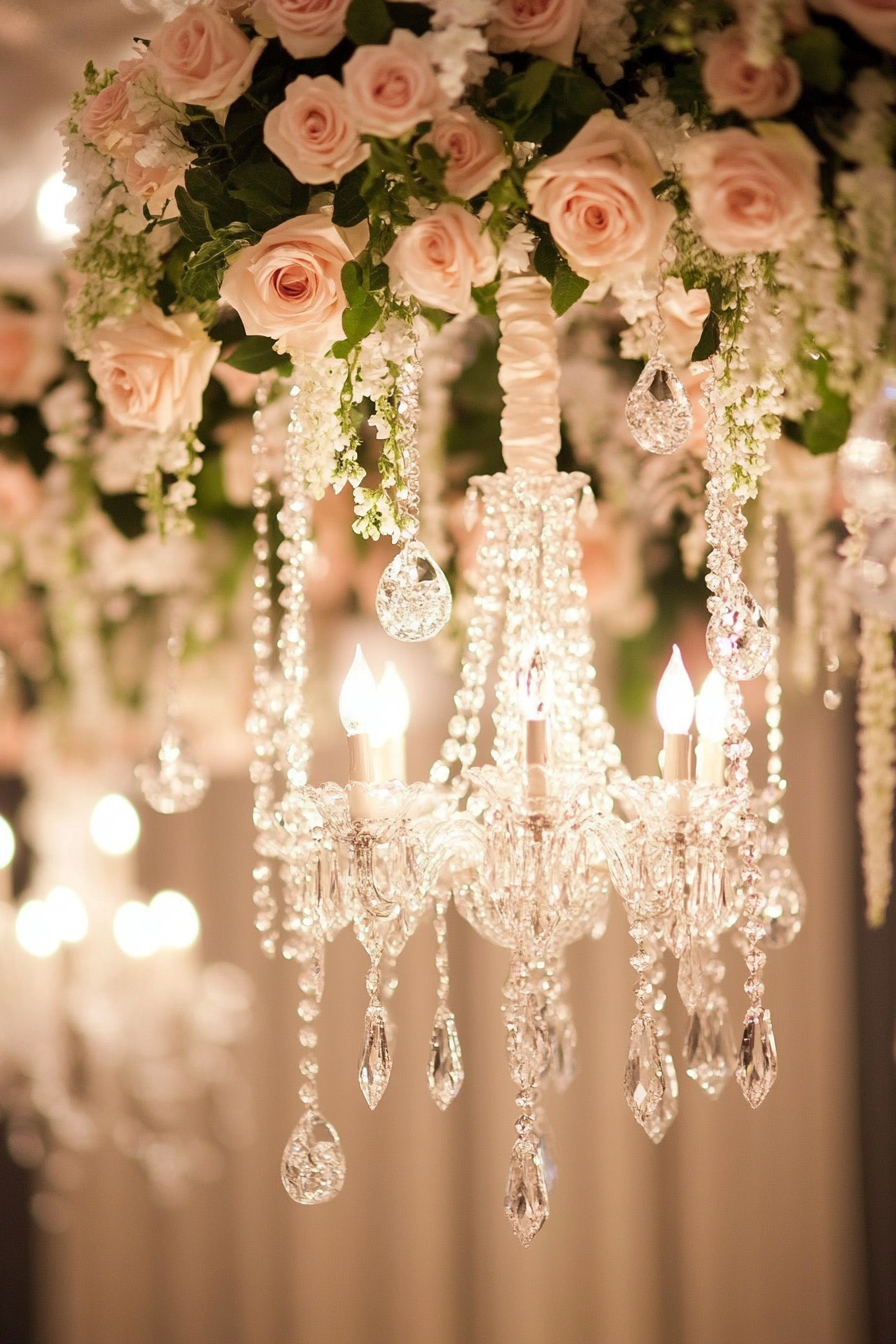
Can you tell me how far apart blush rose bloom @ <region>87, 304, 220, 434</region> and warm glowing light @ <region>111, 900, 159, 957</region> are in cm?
146

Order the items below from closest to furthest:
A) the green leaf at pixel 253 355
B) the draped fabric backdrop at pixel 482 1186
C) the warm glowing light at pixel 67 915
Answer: the green leaf at pixel 253 355 < the warm glowing light at pixel 67 915 < the draped fabric backdrop at pixel 482 1186

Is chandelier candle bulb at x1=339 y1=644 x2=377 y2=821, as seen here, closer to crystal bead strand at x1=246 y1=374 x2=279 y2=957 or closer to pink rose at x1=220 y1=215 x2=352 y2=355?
crystal bead strand at x1=246 y1=374 x2=279 y2=957

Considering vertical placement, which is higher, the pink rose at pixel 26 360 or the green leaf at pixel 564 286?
the pink rose at pixel 26 360

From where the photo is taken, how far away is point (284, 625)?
1.25 meters

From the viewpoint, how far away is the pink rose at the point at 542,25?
95 centimetres

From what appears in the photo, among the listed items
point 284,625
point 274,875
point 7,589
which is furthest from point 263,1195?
point 284,625

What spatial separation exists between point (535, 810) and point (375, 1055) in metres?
0.29

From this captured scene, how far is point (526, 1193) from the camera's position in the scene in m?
1.06

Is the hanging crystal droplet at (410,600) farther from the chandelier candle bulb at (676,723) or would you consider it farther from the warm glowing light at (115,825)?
the warm glowing light at (115,825)

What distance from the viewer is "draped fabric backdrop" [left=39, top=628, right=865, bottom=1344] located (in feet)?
8.22

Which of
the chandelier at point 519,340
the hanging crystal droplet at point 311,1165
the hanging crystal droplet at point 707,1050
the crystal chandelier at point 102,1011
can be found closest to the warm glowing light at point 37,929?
the crystal chandelier at point 102,1011

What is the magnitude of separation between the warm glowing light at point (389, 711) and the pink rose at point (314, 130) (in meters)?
0.44

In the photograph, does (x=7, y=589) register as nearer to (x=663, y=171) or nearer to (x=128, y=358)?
(x=128, y=358)

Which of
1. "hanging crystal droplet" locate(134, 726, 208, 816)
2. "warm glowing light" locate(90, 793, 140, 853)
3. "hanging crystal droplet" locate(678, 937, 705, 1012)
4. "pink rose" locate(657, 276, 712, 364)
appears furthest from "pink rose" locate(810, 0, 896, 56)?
"warm glowing light" locate(90, 793, 140, 853)
